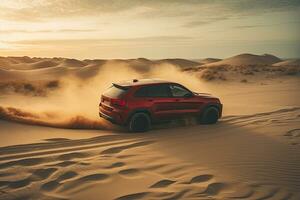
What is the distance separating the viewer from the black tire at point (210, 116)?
41.6 ft

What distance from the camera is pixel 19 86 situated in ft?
93.6

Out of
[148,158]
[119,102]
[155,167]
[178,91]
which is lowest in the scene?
[155,167]

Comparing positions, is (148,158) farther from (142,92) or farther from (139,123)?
(142,92)

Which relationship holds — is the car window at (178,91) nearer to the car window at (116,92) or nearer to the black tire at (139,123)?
the black tire at (139,123)

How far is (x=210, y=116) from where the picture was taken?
503 inches

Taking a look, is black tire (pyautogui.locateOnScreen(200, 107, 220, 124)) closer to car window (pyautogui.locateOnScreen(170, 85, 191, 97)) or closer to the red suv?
the red suv

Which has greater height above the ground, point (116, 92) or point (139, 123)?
point (116, 92)

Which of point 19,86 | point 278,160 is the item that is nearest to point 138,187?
point 278,160

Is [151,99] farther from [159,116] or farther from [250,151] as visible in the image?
[250,151]

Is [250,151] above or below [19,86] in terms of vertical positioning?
below

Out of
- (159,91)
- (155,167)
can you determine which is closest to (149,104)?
(159,91)

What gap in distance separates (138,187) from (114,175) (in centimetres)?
73

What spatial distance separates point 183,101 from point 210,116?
1163 millimetres

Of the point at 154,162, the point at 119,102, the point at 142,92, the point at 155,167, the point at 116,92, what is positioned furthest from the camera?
the point at 142,92
